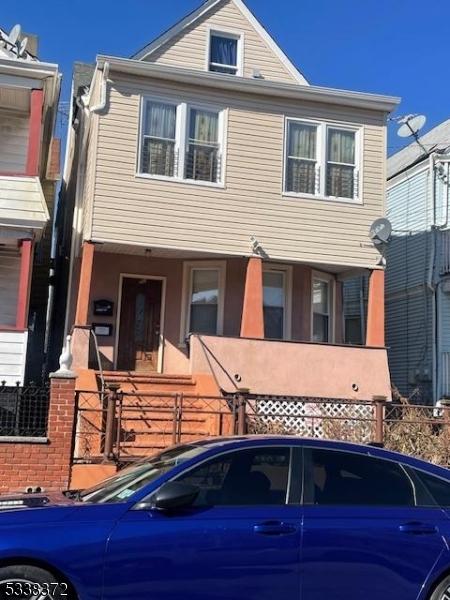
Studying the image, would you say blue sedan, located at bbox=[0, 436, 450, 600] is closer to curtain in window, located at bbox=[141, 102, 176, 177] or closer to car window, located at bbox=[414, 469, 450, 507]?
car window, located at bbox=[414, 469, 450, 507]

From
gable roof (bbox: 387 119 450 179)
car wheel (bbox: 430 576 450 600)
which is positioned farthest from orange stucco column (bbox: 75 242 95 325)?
gable roof (bbox: 387 119 450 179)

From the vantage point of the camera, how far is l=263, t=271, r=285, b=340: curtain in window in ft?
50.0

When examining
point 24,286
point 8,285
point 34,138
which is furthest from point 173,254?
point 8,285

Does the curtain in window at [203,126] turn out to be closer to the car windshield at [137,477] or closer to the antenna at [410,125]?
the antenna at [410,125]

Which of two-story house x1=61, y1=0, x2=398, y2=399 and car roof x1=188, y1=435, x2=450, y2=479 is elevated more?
two-story house x1=61, y1=0, x2=398, y2=399

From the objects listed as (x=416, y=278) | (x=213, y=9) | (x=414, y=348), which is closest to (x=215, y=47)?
(x=213, y=9)

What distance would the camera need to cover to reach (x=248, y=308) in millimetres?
13766

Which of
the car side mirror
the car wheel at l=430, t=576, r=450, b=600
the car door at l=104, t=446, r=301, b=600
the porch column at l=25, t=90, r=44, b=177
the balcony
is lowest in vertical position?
the car wheel at l=430, t=576, r=450, b=600

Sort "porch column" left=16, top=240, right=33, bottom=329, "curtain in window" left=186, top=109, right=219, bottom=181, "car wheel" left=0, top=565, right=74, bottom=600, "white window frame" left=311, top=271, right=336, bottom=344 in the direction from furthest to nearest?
"white window frame" left=311, top=271, right=336, bottom=344
"curtain in window" left=186, top=109, right=219, bottom=181
"porch column" left=16, top=240, right=33, bottom=329
"car wheel" left=0, top=565, right=74, bottom=600

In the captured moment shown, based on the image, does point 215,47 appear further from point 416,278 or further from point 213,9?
point 416,278

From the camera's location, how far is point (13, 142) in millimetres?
15148

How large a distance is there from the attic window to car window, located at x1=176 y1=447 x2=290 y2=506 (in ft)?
40.9

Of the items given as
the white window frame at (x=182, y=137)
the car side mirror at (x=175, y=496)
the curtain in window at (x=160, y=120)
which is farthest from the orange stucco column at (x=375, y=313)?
the car side mirror at (x=175, y=496)

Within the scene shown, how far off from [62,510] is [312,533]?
1.61 metres
